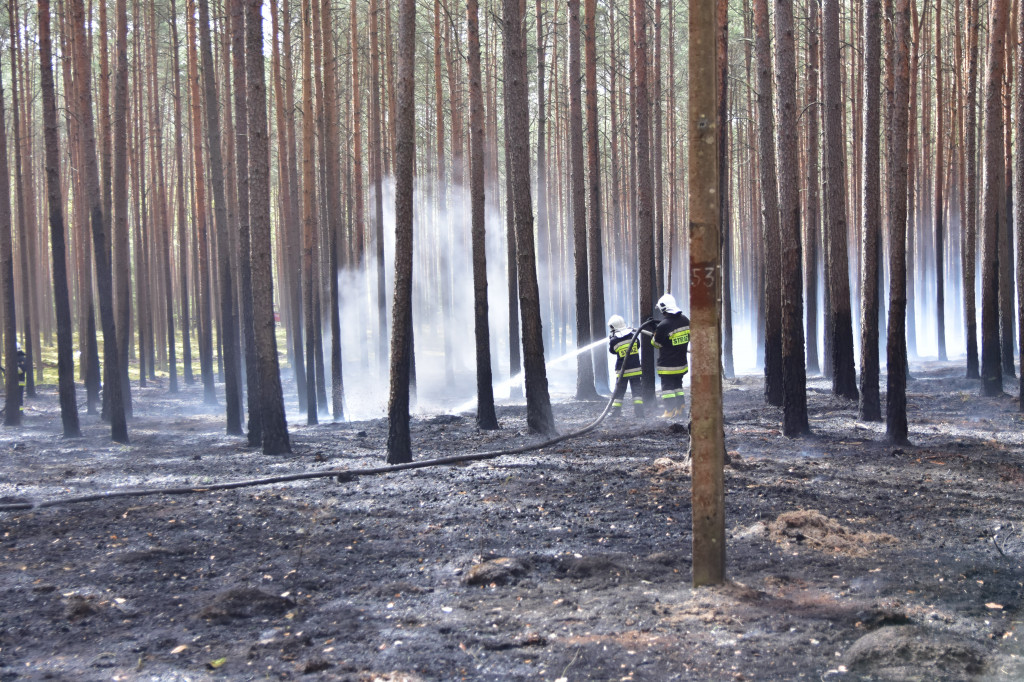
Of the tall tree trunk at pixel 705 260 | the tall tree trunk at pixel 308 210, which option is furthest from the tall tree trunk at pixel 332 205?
the tall tree trunk at pixel 705 260

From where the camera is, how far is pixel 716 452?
5125 millimetres

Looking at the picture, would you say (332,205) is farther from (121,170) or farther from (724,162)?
(724,162)

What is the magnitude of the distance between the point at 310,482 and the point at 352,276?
22.9m

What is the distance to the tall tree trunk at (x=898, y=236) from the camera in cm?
925

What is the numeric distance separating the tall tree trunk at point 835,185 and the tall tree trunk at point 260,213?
7.88 m

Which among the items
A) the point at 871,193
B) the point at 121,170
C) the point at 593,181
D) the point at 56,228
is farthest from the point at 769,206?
the point at 121,170

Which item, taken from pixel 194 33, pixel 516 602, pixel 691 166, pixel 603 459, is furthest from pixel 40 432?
pixel 691 166

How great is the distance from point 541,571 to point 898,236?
5.85 m

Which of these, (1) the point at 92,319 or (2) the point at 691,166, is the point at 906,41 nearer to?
(2) the point at 691,166

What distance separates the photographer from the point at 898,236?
9211 millimetres

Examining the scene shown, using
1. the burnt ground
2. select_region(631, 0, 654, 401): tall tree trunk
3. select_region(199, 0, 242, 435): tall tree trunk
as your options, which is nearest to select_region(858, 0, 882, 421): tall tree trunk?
the burnt ground

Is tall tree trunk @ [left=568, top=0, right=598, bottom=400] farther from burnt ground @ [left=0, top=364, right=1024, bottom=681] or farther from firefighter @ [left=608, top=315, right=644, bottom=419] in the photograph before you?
burnt ground @ [left=0, top=364, right=1024, bottom=681]

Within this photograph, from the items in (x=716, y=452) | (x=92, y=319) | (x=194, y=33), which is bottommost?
(x=716, y=452)

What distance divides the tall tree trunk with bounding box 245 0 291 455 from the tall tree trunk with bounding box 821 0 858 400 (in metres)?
7.88
